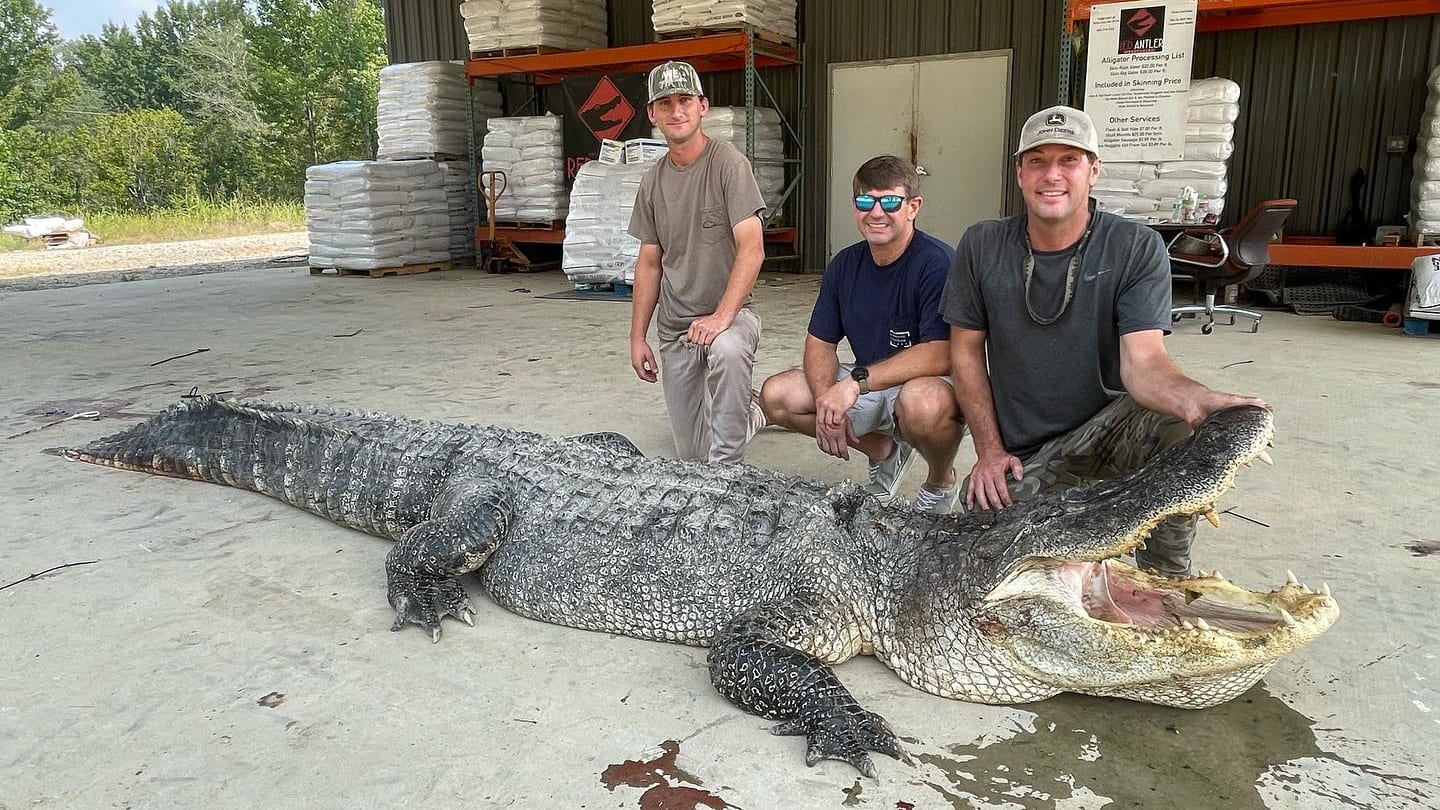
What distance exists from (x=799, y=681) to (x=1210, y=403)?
3.58 ft

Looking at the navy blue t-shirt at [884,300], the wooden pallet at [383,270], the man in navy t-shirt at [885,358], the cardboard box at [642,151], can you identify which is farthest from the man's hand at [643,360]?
the wooden pallet at [383,270]

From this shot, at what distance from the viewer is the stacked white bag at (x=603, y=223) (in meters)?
9.45

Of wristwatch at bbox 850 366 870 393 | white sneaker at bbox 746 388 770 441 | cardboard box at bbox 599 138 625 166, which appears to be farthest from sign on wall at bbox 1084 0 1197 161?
wristwatch at bbox 850 366 870 393

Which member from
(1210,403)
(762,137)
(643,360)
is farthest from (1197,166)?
(1210,403)

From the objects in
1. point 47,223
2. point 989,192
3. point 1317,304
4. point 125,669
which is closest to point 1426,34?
point 1317,304

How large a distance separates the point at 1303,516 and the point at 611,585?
242 cm

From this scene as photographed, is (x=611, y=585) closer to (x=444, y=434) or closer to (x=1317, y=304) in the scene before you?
(x=444, y=434)

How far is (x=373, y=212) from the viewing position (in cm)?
1105

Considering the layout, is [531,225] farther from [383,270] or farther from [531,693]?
[531,693]

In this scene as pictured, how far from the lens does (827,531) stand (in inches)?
92.2

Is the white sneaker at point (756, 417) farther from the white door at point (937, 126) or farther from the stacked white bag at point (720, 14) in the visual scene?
the white door at point (937, 126)

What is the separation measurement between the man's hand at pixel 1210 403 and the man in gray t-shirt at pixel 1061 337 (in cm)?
15

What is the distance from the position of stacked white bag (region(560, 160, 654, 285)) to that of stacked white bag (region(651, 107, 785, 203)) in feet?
2.99

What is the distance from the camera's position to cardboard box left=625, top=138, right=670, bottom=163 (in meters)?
9.62
